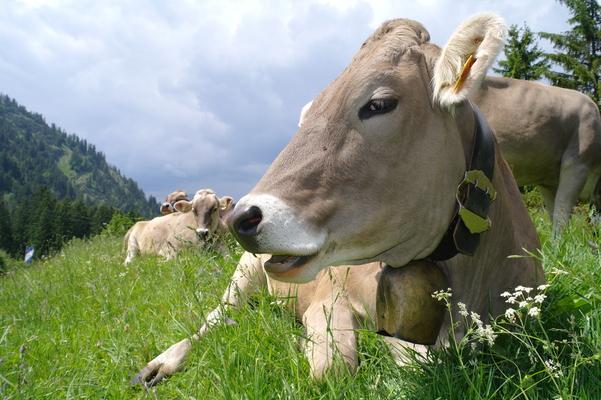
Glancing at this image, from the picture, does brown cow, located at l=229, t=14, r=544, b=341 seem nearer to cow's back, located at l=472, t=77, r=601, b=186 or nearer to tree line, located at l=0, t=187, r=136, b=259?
cow's back, located at l=472, t=77, r=601, b=186

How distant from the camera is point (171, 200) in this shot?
1612cm

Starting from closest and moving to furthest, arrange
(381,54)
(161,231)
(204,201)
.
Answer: (381,54) < (204,201) < (161,231)

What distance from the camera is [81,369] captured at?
10.6ft

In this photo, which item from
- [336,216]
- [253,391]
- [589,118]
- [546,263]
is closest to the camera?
[336,216]

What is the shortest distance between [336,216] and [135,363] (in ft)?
6.83

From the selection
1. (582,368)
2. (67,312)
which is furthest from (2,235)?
(582,368)

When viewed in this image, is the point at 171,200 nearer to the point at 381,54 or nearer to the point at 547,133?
the point at 547,133

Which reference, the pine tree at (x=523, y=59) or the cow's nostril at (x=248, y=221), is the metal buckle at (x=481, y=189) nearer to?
the cow's nostril at (x=248, y=221)

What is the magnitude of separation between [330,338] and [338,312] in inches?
7.9

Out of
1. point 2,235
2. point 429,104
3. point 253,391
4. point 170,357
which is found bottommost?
point 253,391

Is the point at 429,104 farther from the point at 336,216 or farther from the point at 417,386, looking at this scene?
the point at 417,386

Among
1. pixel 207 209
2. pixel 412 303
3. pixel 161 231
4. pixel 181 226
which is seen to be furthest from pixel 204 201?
pixel 412 303

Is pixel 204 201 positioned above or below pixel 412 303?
above

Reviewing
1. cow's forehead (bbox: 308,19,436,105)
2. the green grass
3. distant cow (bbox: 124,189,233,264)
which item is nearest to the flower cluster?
the green grass
